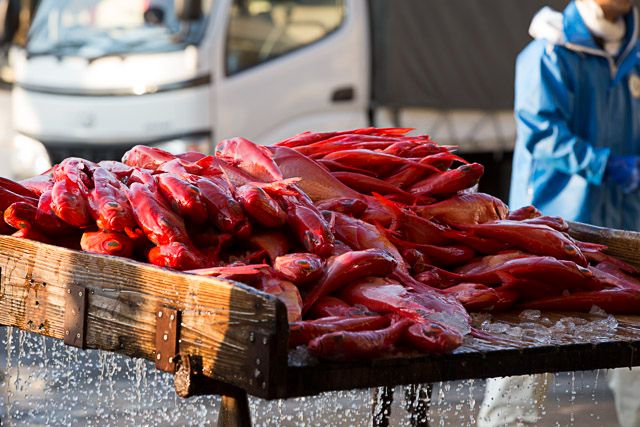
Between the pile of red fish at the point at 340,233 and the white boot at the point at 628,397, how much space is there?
1816mm

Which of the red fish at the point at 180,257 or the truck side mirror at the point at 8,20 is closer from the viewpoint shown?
the red fish at the point at 180,257

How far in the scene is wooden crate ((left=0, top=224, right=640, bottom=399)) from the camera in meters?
2.50

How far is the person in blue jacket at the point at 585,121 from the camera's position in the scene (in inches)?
213

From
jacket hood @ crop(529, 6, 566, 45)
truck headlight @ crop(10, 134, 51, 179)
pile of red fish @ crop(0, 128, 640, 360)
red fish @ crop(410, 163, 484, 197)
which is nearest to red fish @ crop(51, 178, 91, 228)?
pile of red fish @ crop(0, 128, 640, 360)

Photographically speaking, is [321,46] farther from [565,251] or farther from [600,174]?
[565,251]

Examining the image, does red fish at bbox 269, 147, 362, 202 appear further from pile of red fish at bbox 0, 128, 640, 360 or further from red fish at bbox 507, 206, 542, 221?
red fish at bbox 507, 206, 542, 221

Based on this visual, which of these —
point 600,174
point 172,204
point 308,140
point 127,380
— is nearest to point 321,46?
point 127,380

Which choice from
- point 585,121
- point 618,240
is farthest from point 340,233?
point 585,121

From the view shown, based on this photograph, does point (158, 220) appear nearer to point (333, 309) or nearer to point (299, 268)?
point (299, 268)

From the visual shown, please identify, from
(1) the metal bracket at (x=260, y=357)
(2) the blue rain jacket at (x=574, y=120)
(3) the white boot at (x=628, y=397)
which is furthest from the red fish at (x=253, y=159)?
(3) the white boot at (x=628, y=397)

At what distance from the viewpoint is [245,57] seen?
973 centimetres

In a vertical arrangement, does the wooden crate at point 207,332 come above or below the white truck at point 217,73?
above

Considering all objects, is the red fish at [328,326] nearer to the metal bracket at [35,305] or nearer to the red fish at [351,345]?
the red fish at [351,345]

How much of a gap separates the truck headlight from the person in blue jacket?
5.48m
